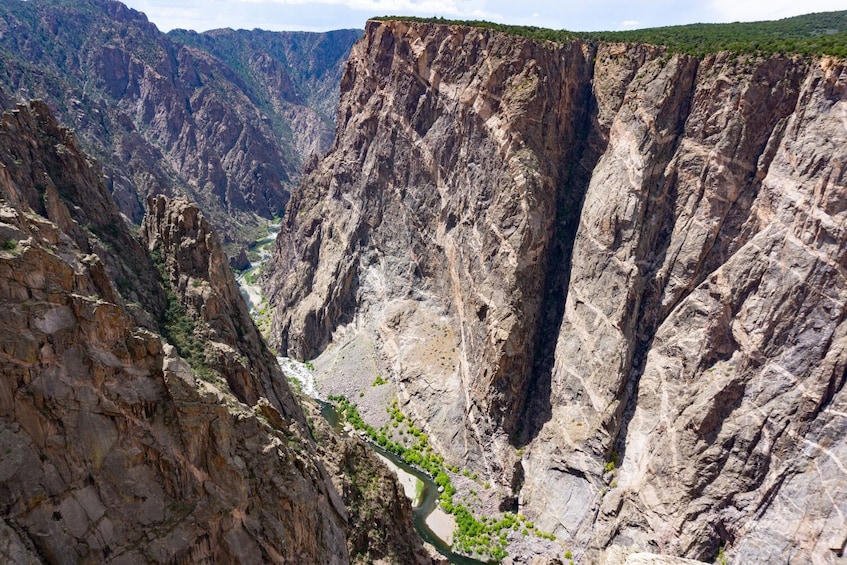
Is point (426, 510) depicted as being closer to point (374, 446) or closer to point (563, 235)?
point (374, 446)

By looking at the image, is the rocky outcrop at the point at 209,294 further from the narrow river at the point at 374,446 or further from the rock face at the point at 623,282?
the rock face at the point at 623,282

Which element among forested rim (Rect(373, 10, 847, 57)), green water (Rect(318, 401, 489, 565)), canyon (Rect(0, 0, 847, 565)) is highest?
forested rim (Rect(373, 10, 847, 57))

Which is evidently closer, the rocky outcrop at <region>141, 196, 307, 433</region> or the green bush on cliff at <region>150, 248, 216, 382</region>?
the green bush on cliff at <region>150, 248, 216, 382</region>

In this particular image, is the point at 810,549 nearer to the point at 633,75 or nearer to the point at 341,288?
the point at 633,75

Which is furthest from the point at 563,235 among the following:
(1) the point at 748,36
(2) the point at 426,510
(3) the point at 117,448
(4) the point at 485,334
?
(3) the point at 117,448

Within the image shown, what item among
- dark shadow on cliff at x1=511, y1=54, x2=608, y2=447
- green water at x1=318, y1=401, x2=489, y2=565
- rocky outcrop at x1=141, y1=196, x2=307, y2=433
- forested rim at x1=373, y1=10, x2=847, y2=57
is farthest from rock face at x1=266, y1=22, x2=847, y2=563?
rocky outcrop at x1=141, y1=196, x2=307, y2=433

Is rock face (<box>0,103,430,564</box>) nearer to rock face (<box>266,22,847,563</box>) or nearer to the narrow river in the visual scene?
the narrow river
